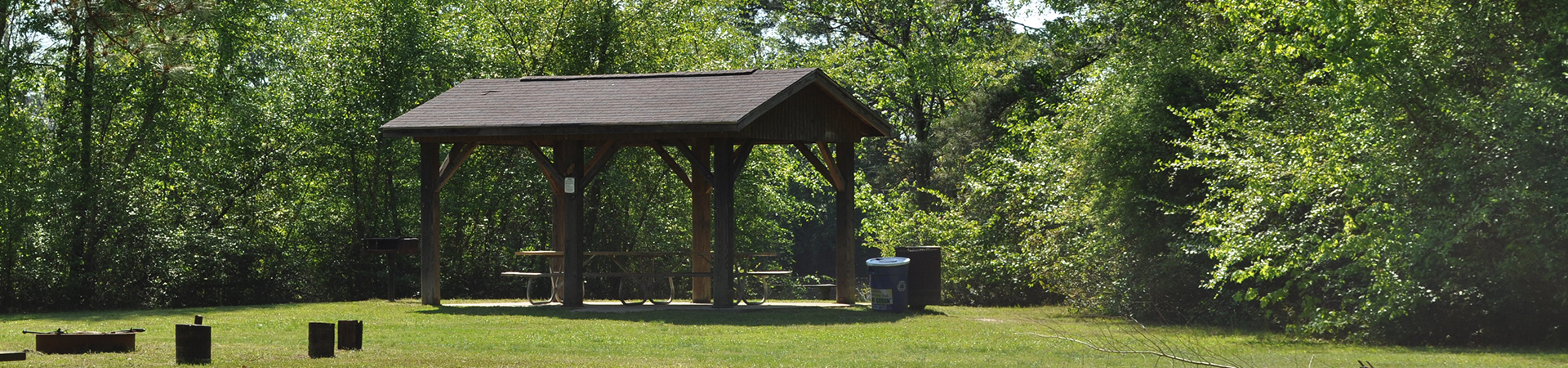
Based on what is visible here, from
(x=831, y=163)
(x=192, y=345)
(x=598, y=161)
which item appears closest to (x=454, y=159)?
(x=598, y=161)

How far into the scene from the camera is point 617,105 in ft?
54.1

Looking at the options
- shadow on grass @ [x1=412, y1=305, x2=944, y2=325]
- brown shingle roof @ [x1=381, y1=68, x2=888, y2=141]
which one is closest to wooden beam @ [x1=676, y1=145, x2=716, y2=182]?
brown shingle roof @ [x1=381, y1=68, x2=888, y2=141]

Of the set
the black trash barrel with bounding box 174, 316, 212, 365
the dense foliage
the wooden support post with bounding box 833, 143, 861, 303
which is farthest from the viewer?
the wooden support post with bounding box 833, 143, 861, 303

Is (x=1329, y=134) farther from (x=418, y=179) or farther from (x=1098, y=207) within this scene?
(x=418, y=179)

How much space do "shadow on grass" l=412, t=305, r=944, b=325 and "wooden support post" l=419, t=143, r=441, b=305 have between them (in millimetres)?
385

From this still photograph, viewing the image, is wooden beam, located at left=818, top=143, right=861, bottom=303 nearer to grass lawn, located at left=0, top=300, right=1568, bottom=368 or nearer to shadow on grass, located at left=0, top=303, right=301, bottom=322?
grass lawn, located at left=0, top=300, right=1568, bottom=368

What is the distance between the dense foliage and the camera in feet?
39.6

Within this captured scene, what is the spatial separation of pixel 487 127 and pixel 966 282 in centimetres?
902

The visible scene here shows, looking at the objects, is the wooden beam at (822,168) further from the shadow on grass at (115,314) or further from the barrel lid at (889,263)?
the shadow on grass at (115,314)

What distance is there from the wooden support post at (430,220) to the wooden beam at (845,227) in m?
4.76

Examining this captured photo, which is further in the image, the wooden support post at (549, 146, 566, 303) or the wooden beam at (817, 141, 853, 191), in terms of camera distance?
the wooden beam at (817, 141, 853, 191)

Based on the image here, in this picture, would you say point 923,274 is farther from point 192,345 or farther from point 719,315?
point 192,345

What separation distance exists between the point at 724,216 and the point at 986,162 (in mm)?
13043

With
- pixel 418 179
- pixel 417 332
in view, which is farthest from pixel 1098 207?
pixel 418 179
